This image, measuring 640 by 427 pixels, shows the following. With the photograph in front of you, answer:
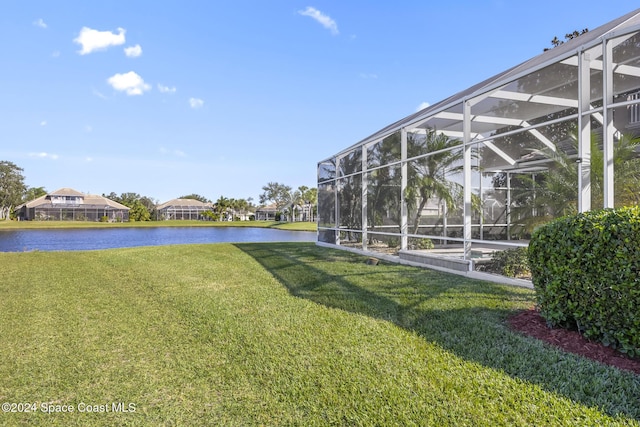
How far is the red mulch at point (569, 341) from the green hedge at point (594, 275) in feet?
0.22

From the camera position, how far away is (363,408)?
2227 mm

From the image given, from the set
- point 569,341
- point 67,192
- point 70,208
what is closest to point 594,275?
point 569,341

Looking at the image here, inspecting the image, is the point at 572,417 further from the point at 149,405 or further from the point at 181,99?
the point at 181,99

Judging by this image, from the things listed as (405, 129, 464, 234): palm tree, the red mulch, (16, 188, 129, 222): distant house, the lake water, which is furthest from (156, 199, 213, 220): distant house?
the red mulch

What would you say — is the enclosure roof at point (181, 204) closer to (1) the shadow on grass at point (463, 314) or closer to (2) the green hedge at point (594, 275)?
(1) the shadow on grass at point (463, 314)

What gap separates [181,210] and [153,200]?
9.26 m

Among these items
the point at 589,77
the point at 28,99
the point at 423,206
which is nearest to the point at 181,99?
the point at 28,99

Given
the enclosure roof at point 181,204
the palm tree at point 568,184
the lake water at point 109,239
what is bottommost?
the lake water at point 109,239

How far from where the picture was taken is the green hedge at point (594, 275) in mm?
2719

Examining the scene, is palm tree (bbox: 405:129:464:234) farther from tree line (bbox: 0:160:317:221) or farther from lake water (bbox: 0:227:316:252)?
tree line (bbox: 0:160:317:221)

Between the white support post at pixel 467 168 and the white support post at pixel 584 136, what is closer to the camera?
the white support post at pixel 584 136

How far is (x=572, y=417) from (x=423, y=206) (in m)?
6.56

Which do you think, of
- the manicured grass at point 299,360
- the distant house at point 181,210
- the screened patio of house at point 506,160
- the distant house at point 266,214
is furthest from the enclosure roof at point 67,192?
the manicured grass at point 299,360

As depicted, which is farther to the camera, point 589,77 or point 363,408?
point 589,77
